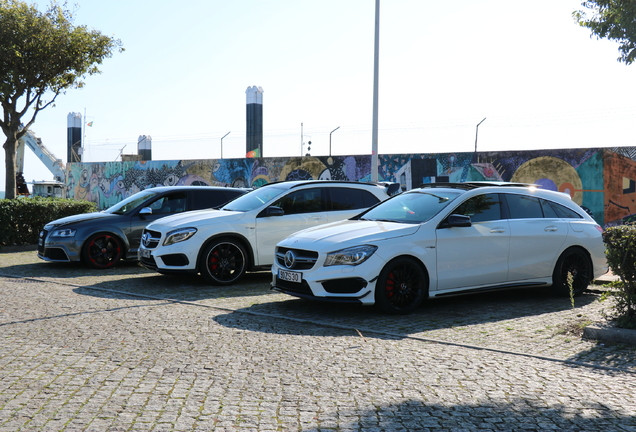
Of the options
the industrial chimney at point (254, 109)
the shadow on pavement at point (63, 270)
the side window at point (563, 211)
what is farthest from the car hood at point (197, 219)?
the industrial chimney at point (254, 109)

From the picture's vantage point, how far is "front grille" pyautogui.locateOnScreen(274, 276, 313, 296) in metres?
7.43

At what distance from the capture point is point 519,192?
28.7ft

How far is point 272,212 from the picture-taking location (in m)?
10.1

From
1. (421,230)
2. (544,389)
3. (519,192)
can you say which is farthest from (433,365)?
(519,192)

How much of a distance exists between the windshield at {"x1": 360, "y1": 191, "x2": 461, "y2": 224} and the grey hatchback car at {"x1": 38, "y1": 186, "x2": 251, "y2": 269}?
4.52 m

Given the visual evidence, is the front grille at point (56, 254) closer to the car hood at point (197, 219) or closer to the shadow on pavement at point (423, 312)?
the car hood at point (197, 219)

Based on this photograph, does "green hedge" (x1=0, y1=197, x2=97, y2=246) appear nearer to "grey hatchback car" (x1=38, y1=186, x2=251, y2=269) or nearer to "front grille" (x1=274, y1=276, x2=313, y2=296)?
"grey hatchback car" (x1=38, y1=186, x2=251, y2=269)

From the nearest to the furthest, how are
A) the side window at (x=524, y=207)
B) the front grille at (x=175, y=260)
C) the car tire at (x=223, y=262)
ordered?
1. the side window at (x=524, y=207)
2. the front grille at (x=175, y=260)
3. the car tire at (x=223, y=262)

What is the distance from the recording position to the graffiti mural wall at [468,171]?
17.8 m

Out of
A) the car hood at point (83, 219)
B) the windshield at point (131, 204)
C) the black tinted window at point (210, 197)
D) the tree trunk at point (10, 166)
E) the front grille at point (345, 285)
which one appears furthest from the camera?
the tree trunk at point (10, 166)

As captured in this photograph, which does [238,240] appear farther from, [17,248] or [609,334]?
[17,248]

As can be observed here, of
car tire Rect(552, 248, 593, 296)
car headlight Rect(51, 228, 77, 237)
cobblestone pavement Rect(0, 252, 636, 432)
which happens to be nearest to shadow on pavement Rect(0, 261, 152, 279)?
car headlight Rect(51, 228, 77, 237)

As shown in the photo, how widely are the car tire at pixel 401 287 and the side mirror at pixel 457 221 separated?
694 millimetres

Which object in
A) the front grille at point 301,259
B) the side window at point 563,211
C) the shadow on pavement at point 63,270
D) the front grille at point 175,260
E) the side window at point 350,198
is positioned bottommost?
the shadow on pavement at point 63,270
